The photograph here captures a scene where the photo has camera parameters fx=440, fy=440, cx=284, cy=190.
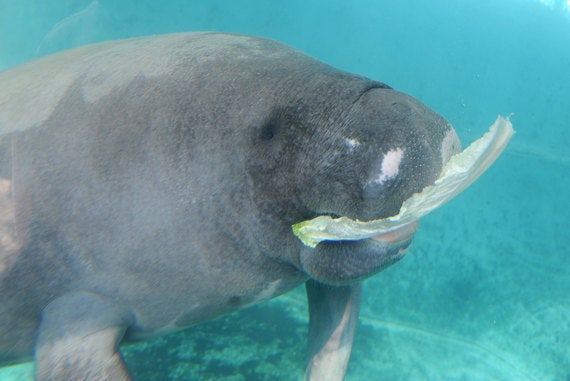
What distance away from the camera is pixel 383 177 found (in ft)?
5.90

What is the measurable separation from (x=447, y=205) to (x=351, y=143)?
17.2 ft

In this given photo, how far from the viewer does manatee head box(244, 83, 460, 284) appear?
181 centimetres

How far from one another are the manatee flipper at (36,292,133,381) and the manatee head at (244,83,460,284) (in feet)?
3.92

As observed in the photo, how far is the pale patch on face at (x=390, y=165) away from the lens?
179cm

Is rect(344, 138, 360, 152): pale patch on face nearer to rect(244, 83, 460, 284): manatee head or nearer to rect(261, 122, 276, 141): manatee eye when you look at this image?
rect(244, 83, 460, 284): manatee head

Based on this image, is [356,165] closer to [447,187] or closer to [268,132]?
[447,187]

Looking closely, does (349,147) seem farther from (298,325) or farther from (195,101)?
(298,325)

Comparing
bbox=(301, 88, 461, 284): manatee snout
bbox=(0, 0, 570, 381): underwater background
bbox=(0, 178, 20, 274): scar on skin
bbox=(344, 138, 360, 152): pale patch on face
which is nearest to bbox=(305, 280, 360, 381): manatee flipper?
bbox=(0, 0, 570, 381): underwater background

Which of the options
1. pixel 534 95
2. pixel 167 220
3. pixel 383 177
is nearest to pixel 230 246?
pixel 167 220

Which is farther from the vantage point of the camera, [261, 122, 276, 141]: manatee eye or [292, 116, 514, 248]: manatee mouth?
[261, 122, 276, 141]: manatee eye

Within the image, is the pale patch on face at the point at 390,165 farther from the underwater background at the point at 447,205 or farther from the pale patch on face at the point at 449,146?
the underwater background at the point at 447,205

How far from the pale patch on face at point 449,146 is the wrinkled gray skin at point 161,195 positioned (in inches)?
0.7

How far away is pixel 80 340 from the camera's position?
8.20ft

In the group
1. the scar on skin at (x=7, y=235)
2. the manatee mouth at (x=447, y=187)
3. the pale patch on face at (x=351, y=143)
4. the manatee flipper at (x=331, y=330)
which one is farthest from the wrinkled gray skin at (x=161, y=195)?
the manatee flipper at (x=331, y=330)
